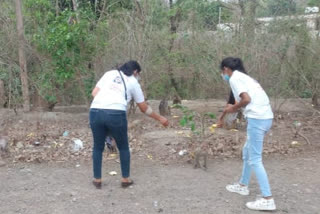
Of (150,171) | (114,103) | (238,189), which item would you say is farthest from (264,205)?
(114,103)

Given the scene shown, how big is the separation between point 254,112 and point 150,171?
6.57 ft

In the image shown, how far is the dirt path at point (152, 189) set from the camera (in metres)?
4.12

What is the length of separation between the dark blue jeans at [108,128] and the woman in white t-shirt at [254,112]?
1.19 m

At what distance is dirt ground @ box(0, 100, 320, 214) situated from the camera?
4.20 metres

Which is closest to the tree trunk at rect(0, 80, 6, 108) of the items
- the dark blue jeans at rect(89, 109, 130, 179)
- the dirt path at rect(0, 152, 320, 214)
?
the dirt path at rect(0, 152, 320, 214)

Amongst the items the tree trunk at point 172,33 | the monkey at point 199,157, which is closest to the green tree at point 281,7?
the tree trunk at point 172,33

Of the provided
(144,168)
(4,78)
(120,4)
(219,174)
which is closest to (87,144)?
(144,168)

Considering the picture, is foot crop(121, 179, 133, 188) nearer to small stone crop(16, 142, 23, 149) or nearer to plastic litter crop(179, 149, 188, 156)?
plastic litter crop(179, 149, 188, 156)

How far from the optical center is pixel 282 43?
8.02 metres

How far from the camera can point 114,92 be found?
420cm

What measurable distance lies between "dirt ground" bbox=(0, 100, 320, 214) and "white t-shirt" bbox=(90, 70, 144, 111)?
1.09 metres

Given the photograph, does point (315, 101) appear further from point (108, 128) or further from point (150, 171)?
point (108, 128)

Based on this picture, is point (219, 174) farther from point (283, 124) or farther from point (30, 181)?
point (283, 124)

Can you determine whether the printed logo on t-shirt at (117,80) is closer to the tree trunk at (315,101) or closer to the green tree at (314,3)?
the tree trunk at (315,101)
